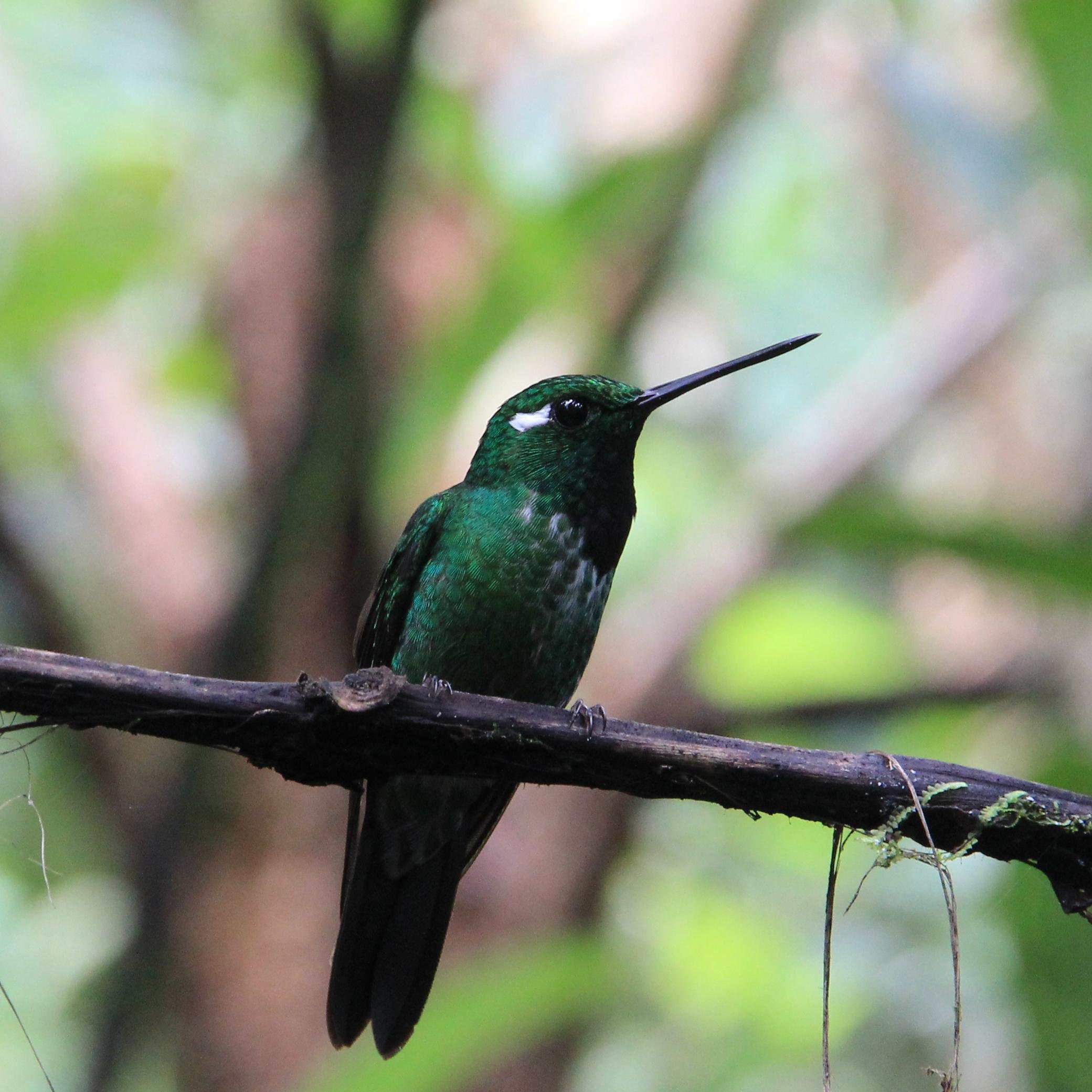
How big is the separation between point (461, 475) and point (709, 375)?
2382mm

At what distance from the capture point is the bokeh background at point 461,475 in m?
3.67

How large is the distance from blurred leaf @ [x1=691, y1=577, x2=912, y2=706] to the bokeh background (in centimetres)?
3

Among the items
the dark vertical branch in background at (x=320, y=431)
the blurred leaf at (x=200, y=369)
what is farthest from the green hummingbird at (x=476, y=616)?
the blurred leaf at (x=200, y=369)

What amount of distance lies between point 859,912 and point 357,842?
3.68 metres

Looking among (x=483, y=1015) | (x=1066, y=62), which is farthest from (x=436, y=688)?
(x=1066, y=62)

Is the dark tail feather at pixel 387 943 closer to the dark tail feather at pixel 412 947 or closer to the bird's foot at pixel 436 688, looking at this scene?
the dark tail feather at pixel 412 947

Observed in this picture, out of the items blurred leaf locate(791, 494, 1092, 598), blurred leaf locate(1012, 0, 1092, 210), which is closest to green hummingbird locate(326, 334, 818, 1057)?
blurred leaf locate(791, 494, 1092, 598)

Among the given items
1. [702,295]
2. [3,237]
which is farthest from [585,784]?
[702,295]

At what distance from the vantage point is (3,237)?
18.0ft

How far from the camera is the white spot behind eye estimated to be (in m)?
3.80

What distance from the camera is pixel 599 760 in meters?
2.11

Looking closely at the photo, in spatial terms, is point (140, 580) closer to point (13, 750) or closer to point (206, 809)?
point (206, 809)

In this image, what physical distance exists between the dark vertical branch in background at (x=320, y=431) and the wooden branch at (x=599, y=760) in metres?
1.16

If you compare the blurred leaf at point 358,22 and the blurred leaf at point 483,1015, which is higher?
the blurred leaf at point 358,22
